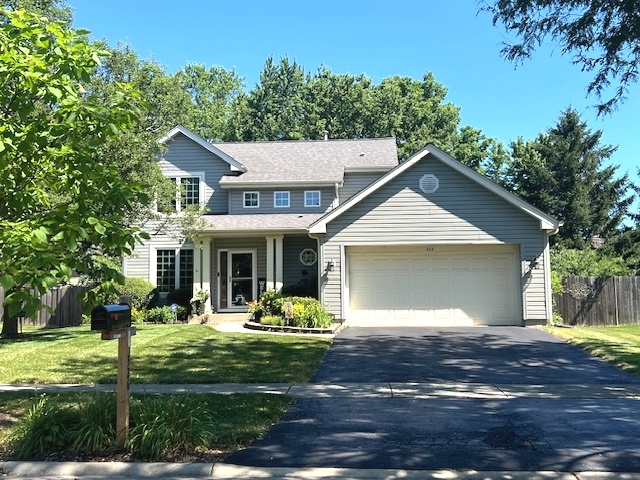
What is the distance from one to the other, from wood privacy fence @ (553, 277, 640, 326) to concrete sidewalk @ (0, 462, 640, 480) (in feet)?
52.4

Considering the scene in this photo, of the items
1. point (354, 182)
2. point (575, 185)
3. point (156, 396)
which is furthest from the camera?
point (575, 185)

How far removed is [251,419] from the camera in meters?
6.65

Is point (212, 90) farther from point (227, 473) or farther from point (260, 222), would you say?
point (227, 473)

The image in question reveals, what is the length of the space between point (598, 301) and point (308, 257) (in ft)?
35.3

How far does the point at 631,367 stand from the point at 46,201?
33.9 ft

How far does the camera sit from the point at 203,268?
19344 mm

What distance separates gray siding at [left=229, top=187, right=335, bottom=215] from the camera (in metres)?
21.5

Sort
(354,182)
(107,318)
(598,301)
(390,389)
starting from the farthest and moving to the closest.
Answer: (354,182)
(598,301)
(390,389)
(107,318)

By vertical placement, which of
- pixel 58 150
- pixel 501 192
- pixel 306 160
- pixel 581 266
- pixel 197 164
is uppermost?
pixel 306 160

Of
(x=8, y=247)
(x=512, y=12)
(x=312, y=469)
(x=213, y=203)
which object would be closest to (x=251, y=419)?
(x=312, y=469)

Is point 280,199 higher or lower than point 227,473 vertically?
higher

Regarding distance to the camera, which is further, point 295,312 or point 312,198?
point 312,198

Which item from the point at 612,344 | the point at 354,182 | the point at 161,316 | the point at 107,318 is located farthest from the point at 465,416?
the point at 354,182

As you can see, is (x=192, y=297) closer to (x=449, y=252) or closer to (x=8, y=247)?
(x=449, y=252)
